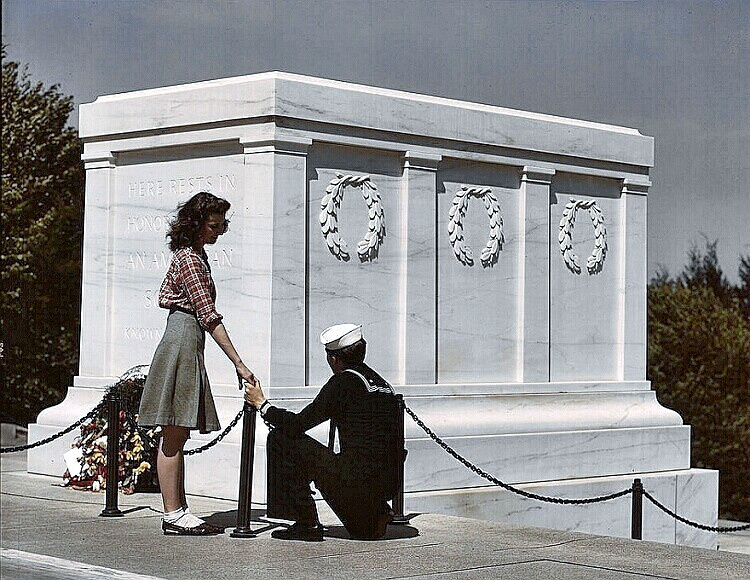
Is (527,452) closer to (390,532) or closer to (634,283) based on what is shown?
(634,283)

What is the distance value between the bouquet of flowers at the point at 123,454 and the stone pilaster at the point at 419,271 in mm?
2527

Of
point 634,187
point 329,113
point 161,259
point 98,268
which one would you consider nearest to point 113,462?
point 161,259

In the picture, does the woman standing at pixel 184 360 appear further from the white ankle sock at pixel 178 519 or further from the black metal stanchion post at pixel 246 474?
the black metal stanchion post at pixel 246 474

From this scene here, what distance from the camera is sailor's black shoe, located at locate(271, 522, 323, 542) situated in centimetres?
998

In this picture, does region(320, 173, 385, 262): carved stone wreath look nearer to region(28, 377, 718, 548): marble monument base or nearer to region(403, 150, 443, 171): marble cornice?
region(403, 150, 443, 171): marble cornice

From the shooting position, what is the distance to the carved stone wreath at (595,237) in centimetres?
1549

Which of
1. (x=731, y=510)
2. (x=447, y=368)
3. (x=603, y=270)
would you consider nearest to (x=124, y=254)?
(x=447, y=368)

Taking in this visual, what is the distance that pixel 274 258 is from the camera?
41.1 ft

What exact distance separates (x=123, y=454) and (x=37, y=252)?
17.7 metres

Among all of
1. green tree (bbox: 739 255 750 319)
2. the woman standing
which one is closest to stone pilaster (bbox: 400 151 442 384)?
the woman standing

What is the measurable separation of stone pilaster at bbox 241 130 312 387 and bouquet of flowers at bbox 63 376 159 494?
1056mm

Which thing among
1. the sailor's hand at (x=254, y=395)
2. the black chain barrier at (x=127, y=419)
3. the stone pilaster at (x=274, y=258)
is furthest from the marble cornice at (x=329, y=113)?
the sailor's hand at (x=254, y=395)

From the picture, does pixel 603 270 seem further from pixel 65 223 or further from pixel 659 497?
pixel 65 223

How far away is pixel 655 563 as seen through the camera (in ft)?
31.2
